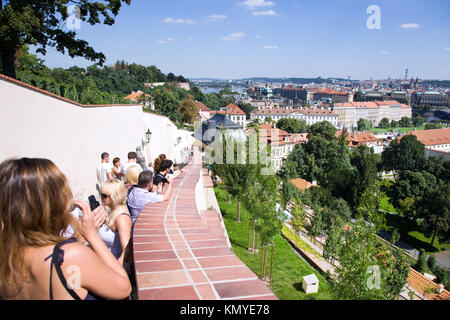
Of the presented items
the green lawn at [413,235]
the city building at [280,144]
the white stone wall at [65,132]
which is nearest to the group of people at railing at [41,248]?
the white stone wall at [65,132]

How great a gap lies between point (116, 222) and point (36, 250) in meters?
1.37

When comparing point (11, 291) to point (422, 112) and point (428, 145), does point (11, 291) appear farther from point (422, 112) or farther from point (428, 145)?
point (422, 112)

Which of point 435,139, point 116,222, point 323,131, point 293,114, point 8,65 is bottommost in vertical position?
point 435,139

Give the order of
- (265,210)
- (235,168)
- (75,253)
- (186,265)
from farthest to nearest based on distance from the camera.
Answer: (235,168), (265,210), (186,265), (75,253)

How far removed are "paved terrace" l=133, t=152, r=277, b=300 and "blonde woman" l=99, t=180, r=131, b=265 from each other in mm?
132

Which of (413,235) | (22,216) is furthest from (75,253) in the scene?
(413,235)

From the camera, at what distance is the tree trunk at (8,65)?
9938 millimetres

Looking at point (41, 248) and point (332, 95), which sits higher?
point (332, 95)

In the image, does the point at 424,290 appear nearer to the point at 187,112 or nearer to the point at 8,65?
the point at 8,65

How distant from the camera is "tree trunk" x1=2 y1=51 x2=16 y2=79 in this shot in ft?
32.6

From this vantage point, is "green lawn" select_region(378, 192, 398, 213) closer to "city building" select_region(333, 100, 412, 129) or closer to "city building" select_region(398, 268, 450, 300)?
"city building" select_region(398, 268, 450, 300)

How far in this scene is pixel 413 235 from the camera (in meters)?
39.6

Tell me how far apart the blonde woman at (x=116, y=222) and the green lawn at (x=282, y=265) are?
8637 millimetres
